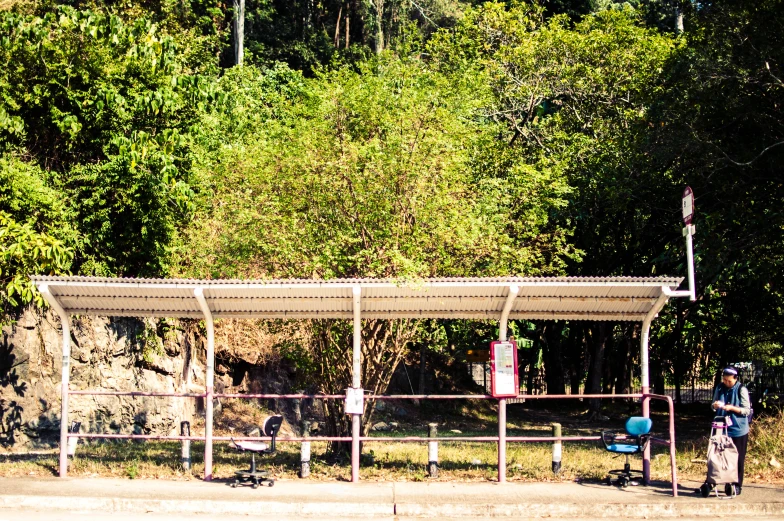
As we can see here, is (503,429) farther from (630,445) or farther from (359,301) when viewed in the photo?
(359,301)

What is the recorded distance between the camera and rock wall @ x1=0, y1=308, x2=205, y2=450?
17031 millimetres

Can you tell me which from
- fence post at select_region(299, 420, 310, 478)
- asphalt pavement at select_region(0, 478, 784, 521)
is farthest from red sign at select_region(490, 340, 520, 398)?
fence post at select_region(299, 420, 310, 478)

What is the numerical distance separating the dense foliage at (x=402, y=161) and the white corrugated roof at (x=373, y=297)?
0.87 m

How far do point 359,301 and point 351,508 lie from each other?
2.85m

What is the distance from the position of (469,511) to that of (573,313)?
3514mm

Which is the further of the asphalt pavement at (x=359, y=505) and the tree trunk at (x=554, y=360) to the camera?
the tree trunk at (x=554, y=360)

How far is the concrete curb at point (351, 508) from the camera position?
10117 millimetres

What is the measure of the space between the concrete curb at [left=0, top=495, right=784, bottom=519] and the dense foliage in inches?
146

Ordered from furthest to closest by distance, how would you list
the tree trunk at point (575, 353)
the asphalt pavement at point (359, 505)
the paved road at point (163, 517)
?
the tree trunk at point (575, 353) < the asphalt pavement at point (359, 505) < the paved road at point (163, 517)

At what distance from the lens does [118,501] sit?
10.2 meters

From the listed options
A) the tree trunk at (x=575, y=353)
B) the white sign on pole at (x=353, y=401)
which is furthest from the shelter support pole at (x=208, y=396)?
the tree trunk at (x=575, y=353)

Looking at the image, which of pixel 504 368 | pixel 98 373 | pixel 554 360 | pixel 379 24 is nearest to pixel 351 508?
pixel 504 368

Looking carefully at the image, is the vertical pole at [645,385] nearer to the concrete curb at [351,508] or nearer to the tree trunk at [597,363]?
the concrete curb at [351,508]

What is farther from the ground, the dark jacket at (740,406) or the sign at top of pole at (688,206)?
the sign at top of pole at (688,206)
